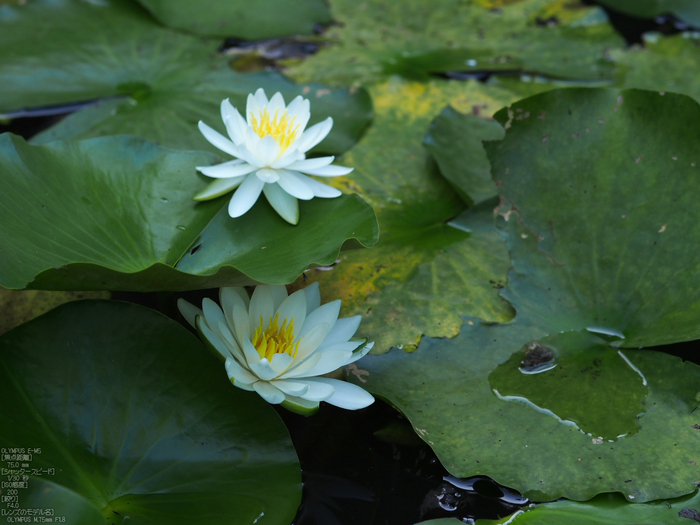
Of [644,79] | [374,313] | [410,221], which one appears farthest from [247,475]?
[644,79]

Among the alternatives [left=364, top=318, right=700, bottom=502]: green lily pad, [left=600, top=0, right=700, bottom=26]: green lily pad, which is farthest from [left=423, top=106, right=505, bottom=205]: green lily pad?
[left=600, top=0, right=700, bottom=26]: green lily pad

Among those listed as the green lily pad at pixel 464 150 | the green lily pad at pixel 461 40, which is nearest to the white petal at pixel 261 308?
the green lily pad at pixel 464 150

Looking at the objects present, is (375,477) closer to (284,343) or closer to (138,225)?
(284,343)

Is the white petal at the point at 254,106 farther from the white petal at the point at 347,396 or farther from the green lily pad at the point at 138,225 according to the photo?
the white petal at the point at 347,396

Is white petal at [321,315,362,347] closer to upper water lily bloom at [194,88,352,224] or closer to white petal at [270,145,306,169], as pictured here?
upper water lily bloom at [194,88,352,224]

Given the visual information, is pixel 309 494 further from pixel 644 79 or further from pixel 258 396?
pixel 644 79

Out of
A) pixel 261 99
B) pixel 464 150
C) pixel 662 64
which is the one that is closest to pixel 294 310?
pixel 261 99
